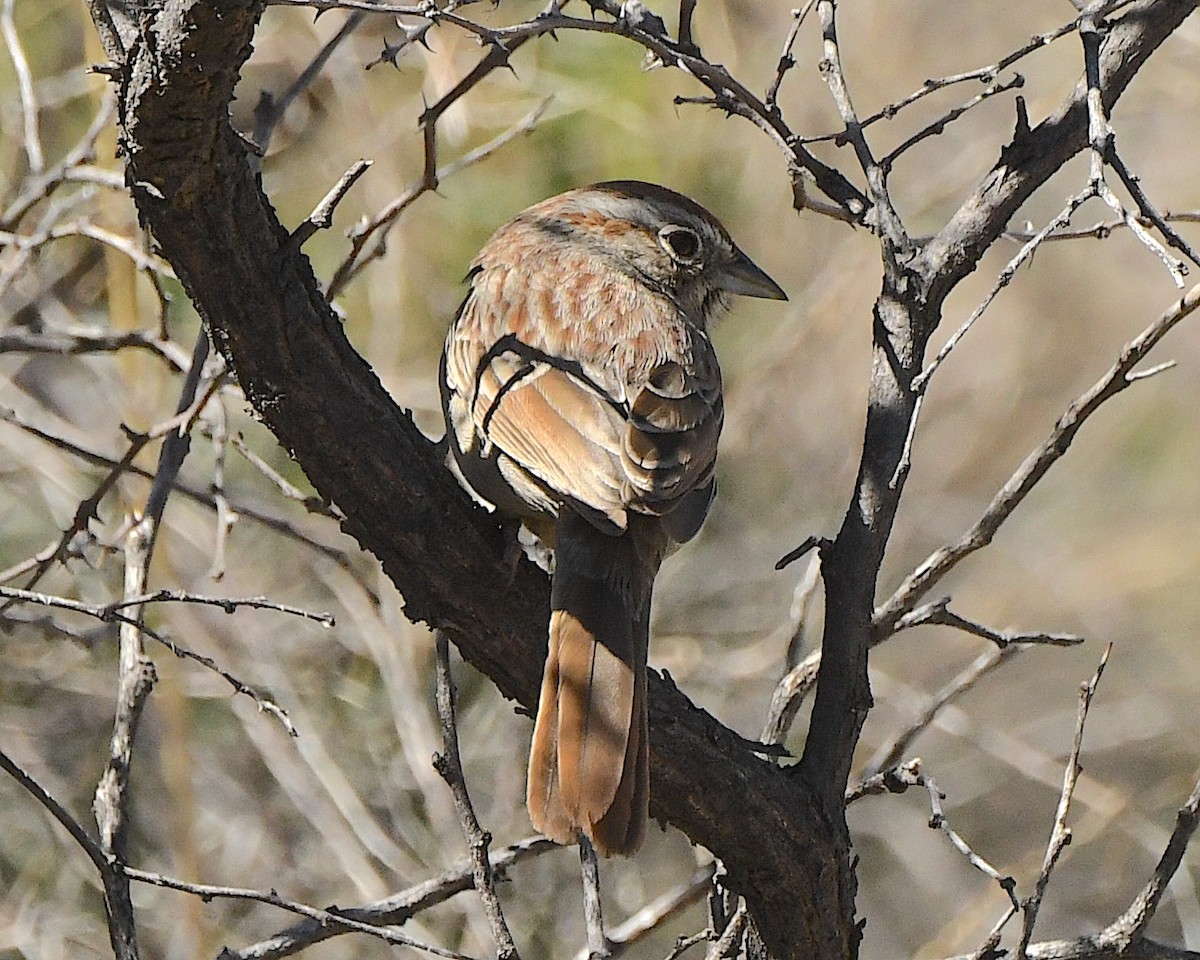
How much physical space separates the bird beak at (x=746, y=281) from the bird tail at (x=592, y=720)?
135cm

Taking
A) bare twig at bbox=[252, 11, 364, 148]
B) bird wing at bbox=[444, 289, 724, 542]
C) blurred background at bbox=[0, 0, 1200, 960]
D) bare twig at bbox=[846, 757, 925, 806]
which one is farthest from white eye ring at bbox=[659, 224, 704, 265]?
bare twig at bbox=[846, 757, 925, 806]

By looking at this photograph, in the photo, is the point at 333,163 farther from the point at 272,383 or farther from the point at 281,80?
the point at 272,383

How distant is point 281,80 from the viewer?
21.6 feet

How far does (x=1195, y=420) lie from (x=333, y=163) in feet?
14.6

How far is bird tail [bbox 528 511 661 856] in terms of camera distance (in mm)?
2789

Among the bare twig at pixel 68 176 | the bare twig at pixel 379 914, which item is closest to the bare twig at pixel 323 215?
the bare twig at pixel 379 914

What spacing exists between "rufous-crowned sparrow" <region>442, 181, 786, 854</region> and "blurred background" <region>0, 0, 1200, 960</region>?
1.52 meters

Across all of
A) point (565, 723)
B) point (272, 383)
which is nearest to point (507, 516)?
point (565, 723)

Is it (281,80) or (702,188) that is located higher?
(281,80)

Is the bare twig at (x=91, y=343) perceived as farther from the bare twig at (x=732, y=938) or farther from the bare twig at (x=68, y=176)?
the bare twig at (x=732, y=938)

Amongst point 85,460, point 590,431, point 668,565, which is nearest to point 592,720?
point 590,431

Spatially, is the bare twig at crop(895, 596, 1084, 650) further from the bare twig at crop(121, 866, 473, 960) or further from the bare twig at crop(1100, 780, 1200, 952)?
the bare twig at crop(121, 866, 473, 960)

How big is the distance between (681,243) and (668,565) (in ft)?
8.86

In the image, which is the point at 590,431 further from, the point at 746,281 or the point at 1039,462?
the point at 746,281
